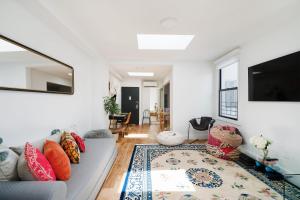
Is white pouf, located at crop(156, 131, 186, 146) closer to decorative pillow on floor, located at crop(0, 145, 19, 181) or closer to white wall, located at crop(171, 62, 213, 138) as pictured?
white wall, located at crop(171, 62, 213, 138)

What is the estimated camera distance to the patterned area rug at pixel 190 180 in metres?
2.00

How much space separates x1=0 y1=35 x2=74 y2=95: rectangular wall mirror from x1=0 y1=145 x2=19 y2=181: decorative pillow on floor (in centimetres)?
73

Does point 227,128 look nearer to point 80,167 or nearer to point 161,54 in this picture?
point 161,54

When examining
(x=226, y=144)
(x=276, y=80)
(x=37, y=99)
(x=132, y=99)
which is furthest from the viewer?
(x=132, y=99)

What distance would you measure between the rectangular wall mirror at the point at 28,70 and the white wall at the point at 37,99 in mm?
84

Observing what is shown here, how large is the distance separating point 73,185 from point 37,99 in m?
1.34

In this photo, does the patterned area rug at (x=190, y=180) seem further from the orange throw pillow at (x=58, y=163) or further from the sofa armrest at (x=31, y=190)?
the sofa armrest at (x=31, y=190)

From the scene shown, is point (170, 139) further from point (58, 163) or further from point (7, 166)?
point (7, 166)

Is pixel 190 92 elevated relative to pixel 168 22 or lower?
lower

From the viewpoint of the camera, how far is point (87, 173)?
175 centimetres

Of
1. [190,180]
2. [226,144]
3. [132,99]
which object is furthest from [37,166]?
[132,99]

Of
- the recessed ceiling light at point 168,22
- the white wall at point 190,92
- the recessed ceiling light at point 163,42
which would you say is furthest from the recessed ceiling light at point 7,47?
the white wall at point 190,92

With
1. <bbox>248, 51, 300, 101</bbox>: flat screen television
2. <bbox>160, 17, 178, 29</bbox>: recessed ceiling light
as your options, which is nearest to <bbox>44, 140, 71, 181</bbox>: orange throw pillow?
<bbox>160, 17, 178, 29</bbox>: recessed ceiling light

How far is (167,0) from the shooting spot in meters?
1.92
